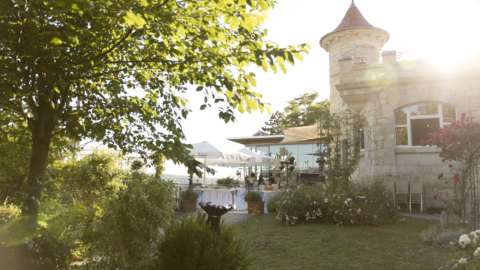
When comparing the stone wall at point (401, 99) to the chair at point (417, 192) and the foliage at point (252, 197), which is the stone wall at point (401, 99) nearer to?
the chair at point (417, 192)

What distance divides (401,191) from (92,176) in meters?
9.15

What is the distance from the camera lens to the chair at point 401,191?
10.3m

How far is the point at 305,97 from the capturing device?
3419 centimetres

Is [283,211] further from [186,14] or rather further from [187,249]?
[186,14]

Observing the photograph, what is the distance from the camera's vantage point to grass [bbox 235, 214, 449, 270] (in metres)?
4.85

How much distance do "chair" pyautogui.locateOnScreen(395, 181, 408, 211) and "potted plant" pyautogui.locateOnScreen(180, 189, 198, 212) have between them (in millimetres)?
6532

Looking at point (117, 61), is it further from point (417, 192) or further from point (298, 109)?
point (298, 109)

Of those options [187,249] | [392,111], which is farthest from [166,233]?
[392,111]

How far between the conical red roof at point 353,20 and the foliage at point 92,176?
1322cm

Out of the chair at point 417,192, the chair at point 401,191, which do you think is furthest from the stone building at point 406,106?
the chair at point 401,191

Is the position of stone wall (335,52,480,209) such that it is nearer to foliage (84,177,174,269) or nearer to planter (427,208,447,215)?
planter (427,208,447,215)

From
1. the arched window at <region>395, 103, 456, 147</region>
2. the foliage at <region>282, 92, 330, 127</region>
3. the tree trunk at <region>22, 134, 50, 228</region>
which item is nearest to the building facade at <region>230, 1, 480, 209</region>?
the arched window at <region>395, 103, 456, 147</region>

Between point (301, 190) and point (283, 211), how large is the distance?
1033 mm

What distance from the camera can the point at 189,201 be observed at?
33.6 ft
